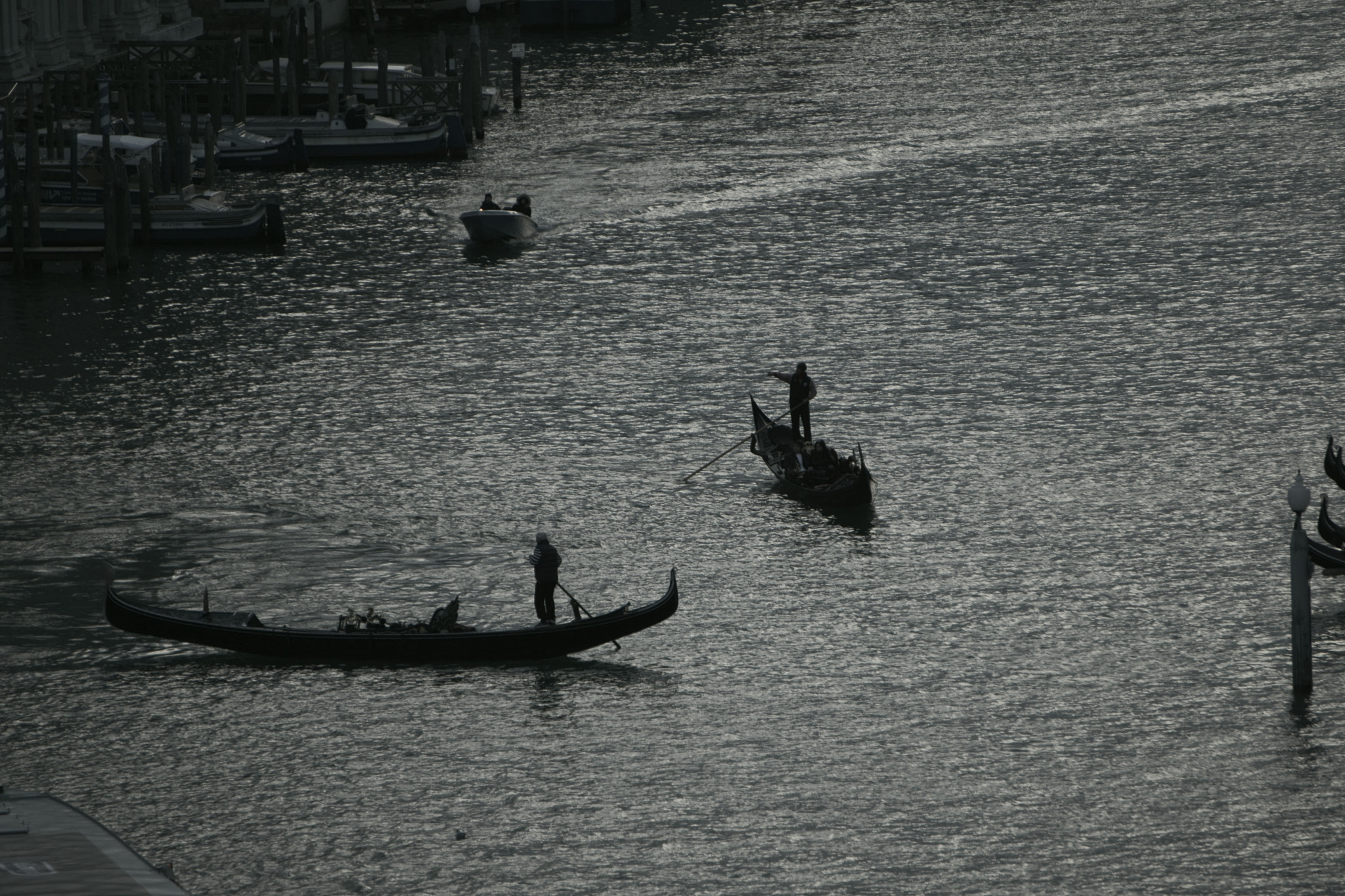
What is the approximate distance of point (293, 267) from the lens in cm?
4578

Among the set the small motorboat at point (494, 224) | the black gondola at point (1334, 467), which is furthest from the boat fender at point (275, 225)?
the black gondola at point (1334, 467)

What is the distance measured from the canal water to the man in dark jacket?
1129 millimetres

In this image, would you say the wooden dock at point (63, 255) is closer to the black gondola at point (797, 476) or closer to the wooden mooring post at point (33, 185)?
the wooden mooring post at point (33, 185)

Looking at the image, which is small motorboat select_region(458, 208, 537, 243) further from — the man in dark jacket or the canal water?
the man in dark jacket

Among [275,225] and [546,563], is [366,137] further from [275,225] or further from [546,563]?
[546,563]

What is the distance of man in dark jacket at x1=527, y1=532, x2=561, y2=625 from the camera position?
79.9 ft

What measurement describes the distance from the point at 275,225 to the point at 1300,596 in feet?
104

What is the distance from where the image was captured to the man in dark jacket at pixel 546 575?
79.9 feet

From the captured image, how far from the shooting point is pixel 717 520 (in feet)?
97.2

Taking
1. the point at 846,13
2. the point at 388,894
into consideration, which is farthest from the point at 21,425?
the point at 846,13

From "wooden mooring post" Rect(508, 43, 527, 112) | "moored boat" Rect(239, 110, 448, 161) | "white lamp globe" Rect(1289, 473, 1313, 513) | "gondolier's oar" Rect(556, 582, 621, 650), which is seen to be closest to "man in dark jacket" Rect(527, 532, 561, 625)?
"gondolier's oar" Rect(556, 582, 621, 650)

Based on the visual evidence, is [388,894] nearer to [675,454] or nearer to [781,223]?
[675,454]

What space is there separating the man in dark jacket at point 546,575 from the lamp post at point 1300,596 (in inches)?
359

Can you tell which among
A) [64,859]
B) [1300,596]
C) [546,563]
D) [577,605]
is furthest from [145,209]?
[64,859]
